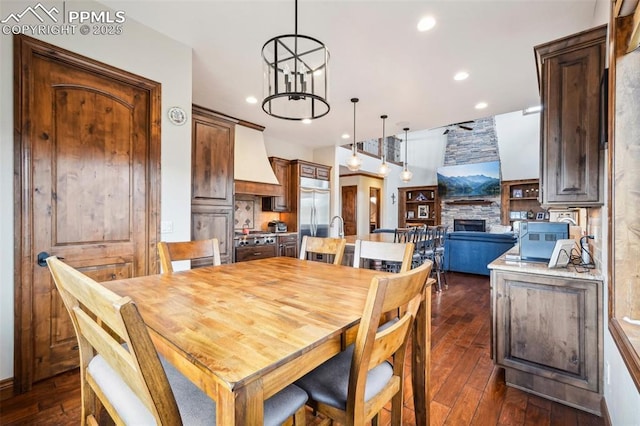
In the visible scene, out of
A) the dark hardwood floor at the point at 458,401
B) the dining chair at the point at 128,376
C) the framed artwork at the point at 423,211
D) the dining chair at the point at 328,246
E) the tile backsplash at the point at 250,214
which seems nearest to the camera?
the dining chair at the point at 128,376

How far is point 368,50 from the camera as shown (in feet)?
9.01

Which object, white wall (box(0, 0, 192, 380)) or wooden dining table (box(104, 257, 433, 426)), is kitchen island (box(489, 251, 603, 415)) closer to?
wooden dining table (box(104, 257, 433, 426))

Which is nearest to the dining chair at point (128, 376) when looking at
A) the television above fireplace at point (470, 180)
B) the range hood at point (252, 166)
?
the range hood at point (252, 166)

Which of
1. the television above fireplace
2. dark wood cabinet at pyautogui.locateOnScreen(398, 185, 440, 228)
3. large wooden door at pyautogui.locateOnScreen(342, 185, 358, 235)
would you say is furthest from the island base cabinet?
dark wood cabinet at pyautogui.locateOnScreen(398, 185, 440, 228)

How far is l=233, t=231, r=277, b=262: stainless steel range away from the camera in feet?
14.5

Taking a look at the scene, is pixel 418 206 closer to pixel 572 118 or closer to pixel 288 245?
pixel 288 245

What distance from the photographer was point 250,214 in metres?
5.61

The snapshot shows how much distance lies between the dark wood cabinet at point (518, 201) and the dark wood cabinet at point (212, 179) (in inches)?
357

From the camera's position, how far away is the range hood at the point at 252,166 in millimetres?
4812

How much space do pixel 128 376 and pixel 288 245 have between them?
461cm

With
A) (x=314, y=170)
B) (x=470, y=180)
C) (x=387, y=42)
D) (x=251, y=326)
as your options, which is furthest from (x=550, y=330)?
(x=470, y=180)

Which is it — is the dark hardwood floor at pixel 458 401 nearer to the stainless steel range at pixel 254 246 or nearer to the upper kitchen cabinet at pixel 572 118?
the upper kitchen cabinet at pixel 572 118

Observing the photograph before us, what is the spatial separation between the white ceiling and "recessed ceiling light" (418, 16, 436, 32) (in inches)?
1.8

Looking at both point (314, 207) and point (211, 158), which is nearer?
point (211, 158)
